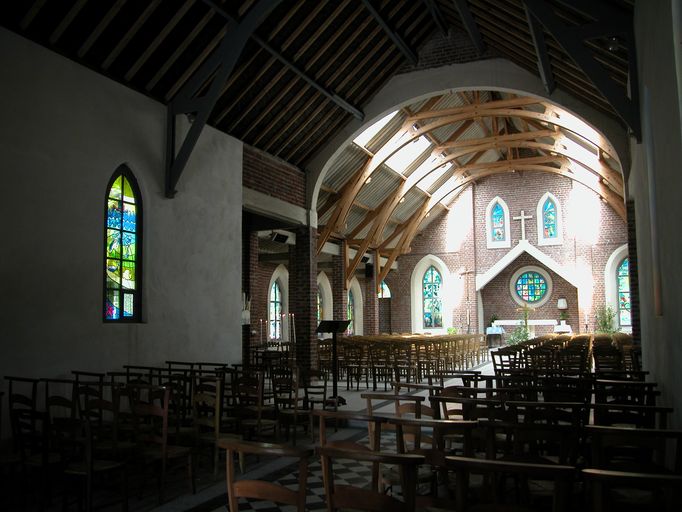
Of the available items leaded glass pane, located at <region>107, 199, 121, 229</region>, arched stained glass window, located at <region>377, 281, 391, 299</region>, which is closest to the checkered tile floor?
leaded glass pane, located at <region>107, 199, 121, 229</region>

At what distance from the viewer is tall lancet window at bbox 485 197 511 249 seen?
83.4 ft

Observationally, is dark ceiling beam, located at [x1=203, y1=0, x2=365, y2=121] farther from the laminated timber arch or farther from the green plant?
the green plant

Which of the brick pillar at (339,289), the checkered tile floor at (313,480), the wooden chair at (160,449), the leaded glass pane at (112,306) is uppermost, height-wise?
the brick pillar at (339,289)

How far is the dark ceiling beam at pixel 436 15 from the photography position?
1171cm

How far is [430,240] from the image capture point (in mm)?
26766

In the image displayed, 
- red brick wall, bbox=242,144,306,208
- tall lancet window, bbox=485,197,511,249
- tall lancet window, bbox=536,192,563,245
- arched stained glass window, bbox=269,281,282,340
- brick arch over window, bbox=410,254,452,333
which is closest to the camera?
red brick wall, bbox=242,144,306,208

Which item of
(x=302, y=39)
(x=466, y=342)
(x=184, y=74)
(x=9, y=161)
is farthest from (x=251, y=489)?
(x=466, y=342)

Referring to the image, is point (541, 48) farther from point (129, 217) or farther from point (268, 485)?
point (268, 485)

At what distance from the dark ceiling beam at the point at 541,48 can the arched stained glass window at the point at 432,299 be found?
1596 centimetres

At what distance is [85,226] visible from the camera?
8016 millimetres

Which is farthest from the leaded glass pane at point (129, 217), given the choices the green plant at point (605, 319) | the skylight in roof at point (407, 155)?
the green plant at point (605, 319)

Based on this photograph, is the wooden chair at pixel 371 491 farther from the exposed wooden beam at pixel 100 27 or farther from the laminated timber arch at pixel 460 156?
the laminated timber arch at pixel 460 156

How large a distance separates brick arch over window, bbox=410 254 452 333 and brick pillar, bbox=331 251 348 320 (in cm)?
734

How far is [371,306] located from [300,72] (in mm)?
13602
